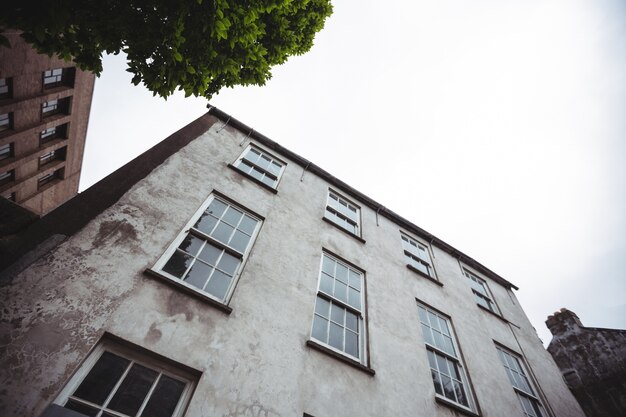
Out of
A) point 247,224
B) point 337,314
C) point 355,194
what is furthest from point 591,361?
point 247,224

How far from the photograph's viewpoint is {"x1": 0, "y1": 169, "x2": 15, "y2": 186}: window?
1673cm

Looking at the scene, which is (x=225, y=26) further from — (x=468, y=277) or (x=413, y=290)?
(x=468, y=277)

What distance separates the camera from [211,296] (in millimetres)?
4730

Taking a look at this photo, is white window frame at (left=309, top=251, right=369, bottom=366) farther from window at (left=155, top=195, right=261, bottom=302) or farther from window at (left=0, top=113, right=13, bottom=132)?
window at (left=0, top=113, right=13, bottom=132)

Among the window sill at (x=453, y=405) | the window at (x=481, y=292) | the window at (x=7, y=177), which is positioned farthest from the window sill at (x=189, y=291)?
the window at (x=7, y=177)

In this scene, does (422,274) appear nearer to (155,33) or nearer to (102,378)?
(102,378)

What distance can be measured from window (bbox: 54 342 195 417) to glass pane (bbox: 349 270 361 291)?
Answer: 4.16m

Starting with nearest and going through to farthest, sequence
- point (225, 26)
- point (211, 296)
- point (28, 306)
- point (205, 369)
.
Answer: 1. point (28, 306)
2. point (205, 369)
3. point (225, 26)
4. point (211, 296)

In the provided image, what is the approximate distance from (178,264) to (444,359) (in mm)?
6409

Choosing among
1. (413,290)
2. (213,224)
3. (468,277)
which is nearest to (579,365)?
(468,277)

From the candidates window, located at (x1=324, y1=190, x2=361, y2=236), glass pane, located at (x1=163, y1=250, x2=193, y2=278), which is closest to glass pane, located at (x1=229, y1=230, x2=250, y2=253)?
glass pane, located at (x1=163, y1=250, x2=193, y2=278)

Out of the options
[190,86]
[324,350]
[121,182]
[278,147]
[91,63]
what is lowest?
[324,350]

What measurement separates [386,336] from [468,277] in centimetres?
680

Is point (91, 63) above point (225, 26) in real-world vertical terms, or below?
below
